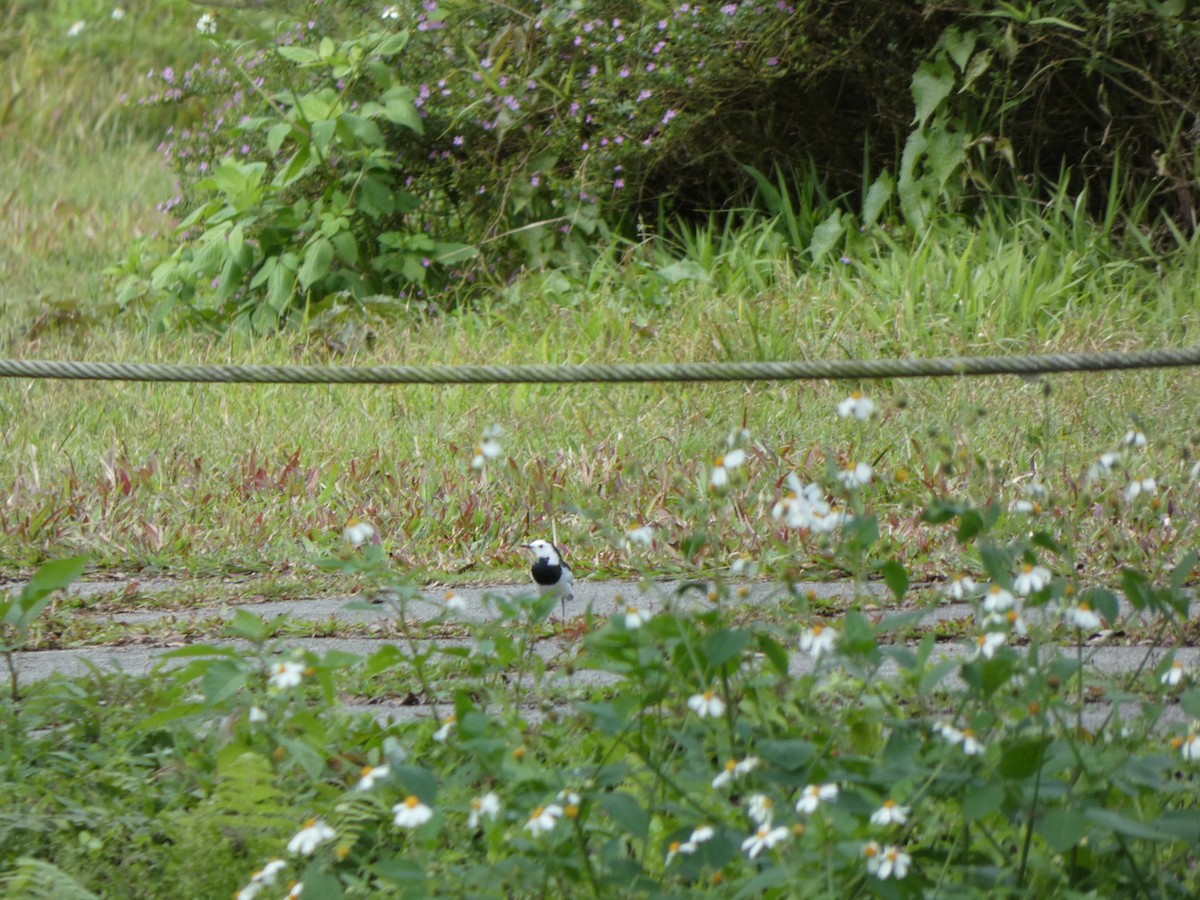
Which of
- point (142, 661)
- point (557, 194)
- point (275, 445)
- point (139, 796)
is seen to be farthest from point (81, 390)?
point (139, 796)

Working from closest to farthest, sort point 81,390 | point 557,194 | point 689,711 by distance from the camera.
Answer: point 689,711, point 81,390, point 557,194

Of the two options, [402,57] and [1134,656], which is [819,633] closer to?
[1134,656]

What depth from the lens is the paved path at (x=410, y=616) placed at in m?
2.59

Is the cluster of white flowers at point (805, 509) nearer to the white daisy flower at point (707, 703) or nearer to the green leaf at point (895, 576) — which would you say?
the green leaf at point (895, 576)

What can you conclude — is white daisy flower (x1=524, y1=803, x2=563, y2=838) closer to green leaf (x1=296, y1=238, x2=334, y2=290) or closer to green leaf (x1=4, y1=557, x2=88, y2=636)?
green leaf (x1=4, y1=557, x2=88, y2=636)

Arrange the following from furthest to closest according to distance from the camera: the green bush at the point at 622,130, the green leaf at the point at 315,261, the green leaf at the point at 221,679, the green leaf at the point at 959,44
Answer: the green leaf at the point at 315,261 → the green bush at the point at 622,130 → the green leaf at the point at 959,44 → the green leaf at the point at 221,679

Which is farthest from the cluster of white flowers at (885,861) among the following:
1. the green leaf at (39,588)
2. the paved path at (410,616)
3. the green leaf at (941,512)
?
the green leaf at (39,588)

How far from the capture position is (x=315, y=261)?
5.57 meters

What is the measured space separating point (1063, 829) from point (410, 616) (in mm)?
1761

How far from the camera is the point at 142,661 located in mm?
2844

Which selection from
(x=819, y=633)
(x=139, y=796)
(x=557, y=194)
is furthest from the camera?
(x=557, y=194)

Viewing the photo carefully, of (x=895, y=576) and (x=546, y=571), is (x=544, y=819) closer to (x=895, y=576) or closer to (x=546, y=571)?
(x=895, y=576)

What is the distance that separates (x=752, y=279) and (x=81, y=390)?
2.35 m

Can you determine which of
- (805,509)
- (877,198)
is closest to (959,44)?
(877,198)
